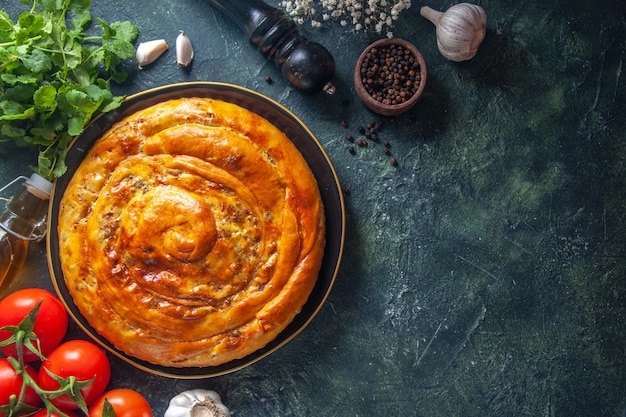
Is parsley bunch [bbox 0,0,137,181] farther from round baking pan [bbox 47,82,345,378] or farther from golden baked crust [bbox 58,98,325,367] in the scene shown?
golden baked crust [bbox 58,98,325,367]

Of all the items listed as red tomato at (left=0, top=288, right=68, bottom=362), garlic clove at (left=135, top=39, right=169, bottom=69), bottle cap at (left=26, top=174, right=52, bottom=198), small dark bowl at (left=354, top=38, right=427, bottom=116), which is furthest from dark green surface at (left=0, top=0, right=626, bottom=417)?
bottle cap at (left=26, top=174, right=52, bottom=198)

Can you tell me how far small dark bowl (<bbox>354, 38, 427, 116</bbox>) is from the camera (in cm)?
318

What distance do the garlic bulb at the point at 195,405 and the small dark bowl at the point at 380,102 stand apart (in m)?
1.75

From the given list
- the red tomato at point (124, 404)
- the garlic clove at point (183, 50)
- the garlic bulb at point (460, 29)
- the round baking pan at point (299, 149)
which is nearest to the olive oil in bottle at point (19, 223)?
the round baking pan at point (299, 149)

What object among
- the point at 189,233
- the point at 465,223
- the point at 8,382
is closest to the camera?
the point at 189,233

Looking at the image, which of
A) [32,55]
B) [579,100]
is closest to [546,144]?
[579,100]

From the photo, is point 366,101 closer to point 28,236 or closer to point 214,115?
point 214,115

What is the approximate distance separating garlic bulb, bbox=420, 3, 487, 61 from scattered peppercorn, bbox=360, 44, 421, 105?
0.64ft

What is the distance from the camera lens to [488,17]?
11.1 feet

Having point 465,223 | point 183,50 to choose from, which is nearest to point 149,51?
point 183,50

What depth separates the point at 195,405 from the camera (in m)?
3.23

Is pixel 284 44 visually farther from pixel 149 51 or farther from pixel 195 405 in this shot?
pixel 195 405

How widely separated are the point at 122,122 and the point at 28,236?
0.83m

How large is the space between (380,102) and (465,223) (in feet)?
2.68
